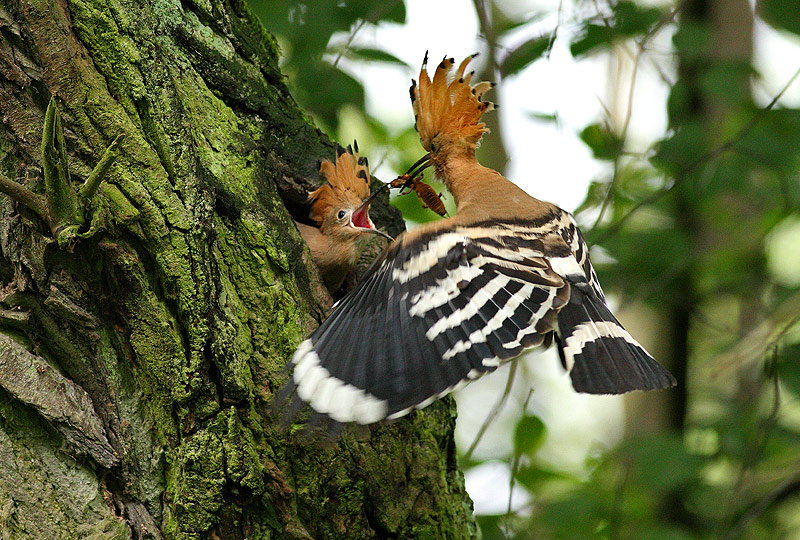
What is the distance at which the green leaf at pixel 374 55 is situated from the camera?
8.75 ft

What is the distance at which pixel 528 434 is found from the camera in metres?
2.66

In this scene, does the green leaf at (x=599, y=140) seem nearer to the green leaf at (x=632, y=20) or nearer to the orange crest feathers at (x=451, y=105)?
the green leaf at (x=632, y=20)

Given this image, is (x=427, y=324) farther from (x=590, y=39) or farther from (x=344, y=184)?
(x=590, y=39)

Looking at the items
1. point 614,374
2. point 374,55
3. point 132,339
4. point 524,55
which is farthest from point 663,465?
point 132,339

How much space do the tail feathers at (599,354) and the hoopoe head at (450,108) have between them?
76cm

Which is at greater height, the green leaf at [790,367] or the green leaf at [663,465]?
the green leaf at [790,367]

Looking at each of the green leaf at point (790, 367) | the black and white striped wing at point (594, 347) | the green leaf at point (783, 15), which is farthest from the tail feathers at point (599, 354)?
the green leaf at point (783, 15)

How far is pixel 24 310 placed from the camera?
149 centimetres

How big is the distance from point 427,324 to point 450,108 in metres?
0.98

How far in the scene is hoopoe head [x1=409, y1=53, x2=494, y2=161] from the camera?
2449 millimetres

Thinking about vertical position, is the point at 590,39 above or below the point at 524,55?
above

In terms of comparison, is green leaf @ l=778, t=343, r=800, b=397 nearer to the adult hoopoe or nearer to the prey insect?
the adult hoopoe

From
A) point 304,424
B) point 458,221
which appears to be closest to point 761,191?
point 458,221

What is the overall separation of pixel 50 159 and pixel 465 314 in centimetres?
94
